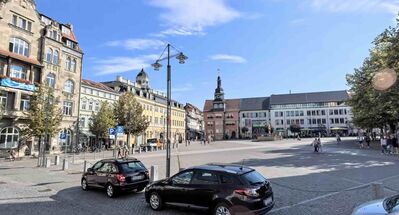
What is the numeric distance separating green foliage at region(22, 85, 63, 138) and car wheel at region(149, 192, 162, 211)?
25.2 meters

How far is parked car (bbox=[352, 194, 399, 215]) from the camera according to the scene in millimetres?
4975

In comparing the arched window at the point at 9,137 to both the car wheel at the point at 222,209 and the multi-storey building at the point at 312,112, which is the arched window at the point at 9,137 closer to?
the car wheel at the point at 222,209

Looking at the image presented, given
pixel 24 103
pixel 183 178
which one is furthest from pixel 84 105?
pixel 183 178

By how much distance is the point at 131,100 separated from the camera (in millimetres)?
52938

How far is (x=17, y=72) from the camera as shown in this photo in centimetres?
3725

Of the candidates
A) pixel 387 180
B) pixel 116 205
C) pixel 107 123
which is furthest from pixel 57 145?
pixel 387 180

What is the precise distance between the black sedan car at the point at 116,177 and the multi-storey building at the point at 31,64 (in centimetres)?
2639

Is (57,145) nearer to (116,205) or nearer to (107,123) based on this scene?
(107,123)

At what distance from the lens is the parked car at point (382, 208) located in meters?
4.97

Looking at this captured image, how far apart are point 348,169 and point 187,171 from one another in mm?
14045

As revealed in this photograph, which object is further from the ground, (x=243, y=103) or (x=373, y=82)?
(x=243, y=103)

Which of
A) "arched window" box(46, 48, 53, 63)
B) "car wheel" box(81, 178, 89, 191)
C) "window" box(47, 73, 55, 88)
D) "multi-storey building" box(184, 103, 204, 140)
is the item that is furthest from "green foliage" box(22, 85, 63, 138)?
"multi-storey building" box(184, 103, 204, 140)

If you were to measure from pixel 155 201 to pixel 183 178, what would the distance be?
138 cm

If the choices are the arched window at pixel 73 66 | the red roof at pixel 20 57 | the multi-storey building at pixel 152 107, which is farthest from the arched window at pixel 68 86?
the multi-storey building at pixel 152 107
